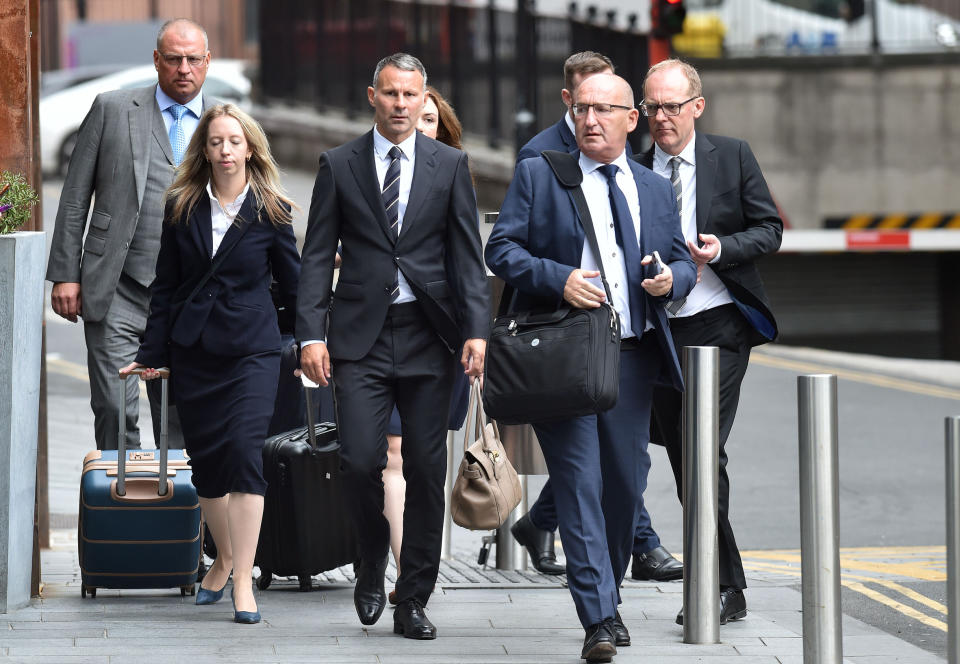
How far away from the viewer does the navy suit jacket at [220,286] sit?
19.1 feet

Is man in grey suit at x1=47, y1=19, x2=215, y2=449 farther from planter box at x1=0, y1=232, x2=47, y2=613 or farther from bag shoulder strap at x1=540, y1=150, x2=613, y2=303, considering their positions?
bag shoulder strap at x1=540, y1=150, x2=613, y2=303

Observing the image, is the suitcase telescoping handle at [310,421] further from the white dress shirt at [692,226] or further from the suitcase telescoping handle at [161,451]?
the white dress shirt at [692,226]

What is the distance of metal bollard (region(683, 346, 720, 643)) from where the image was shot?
5.41m

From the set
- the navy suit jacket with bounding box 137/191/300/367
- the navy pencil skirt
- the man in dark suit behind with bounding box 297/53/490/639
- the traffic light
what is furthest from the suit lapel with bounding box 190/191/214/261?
the traffic light

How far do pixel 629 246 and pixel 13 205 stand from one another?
2.11m

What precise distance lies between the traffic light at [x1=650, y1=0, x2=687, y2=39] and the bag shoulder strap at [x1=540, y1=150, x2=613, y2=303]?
7.89 meters

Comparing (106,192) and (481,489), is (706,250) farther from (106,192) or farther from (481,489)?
(106,192)

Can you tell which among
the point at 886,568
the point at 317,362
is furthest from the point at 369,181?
the point at 886,568

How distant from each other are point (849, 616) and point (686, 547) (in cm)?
135

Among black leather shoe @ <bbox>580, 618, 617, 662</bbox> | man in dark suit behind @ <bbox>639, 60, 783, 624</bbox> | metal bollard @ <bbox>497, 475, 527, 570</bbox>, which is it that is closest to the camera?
black leather shoe @ <bbox>580, 618, 617, 662</bbox>

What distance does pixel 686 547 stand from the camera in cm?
543

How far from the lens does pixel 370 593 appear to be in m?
5.69

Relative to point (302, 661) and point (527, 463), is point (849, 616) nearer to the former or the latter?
point (527, 463)

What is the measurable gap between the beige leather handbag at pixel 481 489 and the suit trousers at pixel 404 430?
0.25ft
